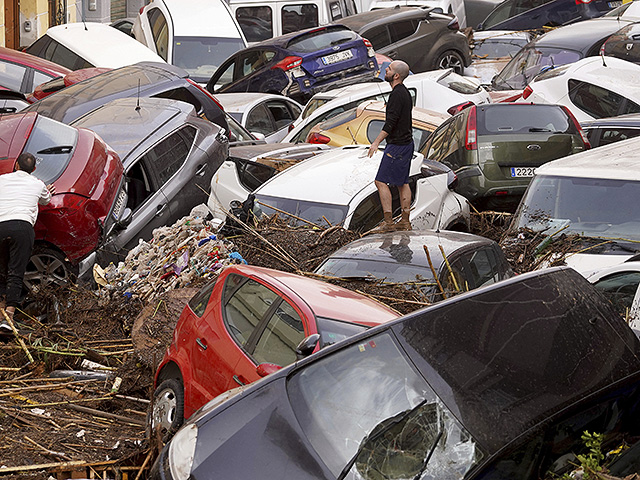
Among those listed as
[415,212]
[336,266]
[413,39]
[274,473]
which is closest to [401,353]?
[274,473]

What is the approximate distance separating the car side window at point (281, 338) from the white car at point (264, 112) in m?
9.78

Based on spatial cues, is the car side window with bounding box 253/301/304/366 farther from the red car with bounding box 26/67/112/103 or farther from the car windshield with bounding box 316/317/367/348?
the red car with bounding box 26/67/112/103

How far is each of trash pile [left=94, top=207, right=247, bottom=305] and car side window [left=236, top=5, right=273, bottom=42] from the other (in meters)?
14.5

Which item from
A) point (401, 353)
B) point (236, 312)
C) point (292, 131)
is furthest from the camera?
point (292, 131)

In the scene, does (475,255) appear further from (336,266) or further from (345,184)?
(345,184)

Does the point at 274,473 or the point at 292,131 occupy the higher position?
the point at 274,473

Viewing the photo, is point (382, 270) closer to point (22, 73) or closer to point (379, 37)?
point (22, 73)

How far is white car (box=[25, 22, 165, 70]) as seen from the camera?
16.1m

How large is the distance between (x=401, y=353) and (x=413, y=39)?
1721 cm

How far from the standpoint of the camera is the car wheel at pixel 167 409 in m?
5.70

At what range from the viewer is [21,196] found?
7.98m

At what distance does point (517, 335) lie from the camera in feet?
14.2

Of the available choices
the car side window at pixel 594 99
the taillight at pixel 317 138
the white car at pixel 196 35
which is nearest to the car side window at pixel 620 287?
the taillight at pixel 317 138

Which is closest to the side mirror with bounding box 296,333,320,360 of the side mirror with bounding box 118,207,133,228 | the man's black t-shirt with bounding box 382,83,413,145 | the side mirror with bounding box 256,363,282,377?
the side mirror with bounding box 256,363,282,377
